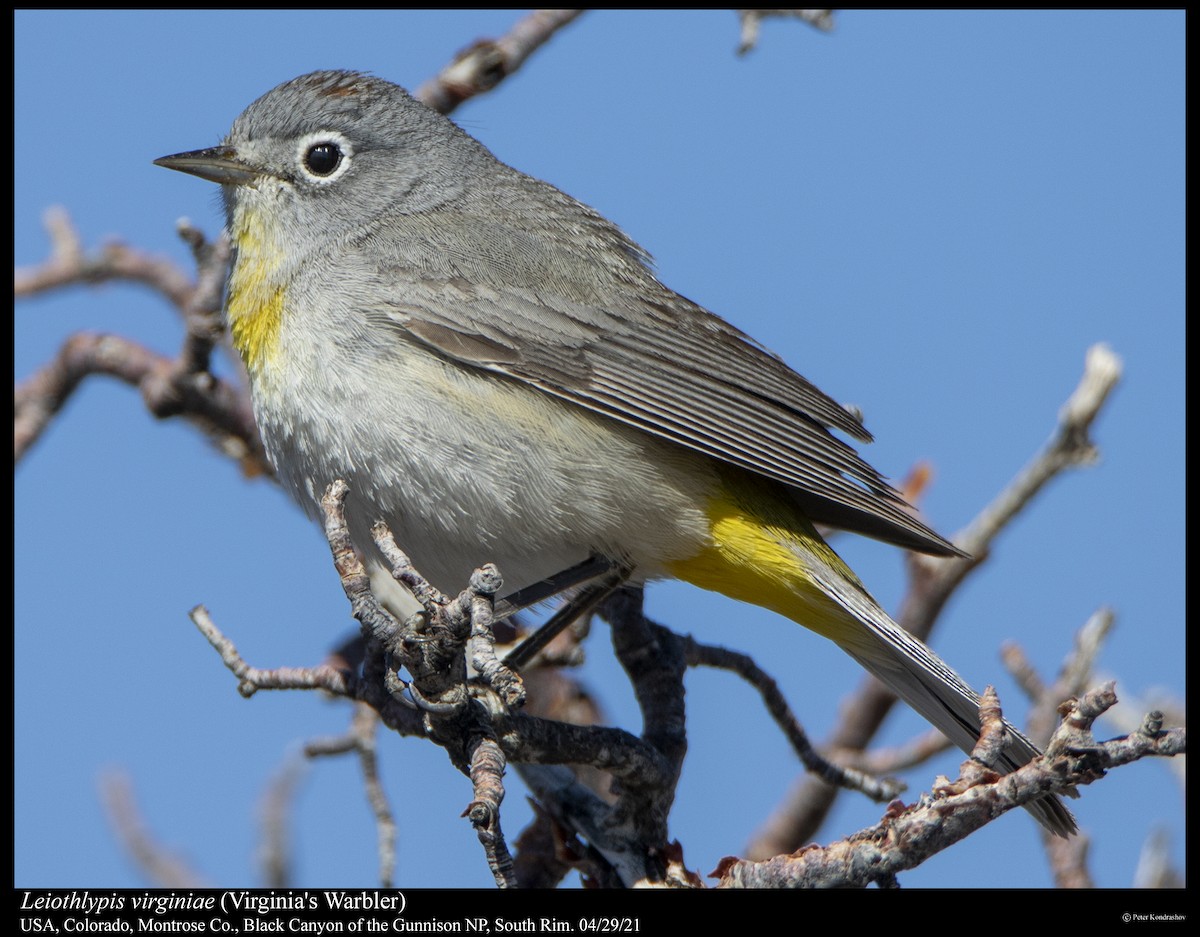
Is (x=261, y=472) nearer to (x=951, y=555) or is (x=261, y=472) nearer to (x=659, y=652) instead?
(x=659, y=652)

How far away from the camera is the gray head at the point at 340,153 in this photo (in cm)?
477

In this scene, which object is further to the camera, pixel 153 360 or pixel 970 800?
pixel 153 360

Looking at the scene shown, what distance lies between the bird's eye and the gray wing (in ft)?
2.53

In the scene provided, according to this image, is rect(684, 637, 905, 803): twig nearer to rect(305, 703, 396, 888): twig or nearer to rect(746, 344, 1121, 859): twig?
rect(746, 344, 1121, 859): twig

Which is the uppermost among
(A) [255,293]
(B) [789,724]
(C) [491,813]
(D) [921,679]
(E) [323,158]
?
(E) [323,158]

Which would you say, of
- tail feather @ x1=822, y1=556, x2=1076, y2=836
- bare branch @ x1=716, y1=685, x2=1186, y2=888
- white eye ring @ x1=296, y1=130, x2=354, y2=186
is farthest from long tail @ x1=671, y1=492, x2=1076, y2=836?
white eye ring @ x1=296, y1=130, x2=354, y2=186

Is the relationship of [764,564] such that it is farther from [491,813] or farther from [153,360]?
[153,360]

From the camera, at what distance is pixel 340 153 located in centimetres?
494

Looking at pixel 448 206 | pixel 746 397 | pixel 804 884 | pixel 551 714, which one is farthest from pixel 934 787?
pixel 448 206

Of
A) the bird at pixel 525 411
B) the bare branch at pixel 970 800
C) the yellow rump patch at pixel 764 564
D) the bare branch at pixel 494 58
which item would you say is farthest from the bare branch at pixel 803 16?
the bare branch at pixel 970 800

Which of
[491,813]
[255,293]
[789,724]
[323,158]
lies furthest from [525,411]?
[491,813]

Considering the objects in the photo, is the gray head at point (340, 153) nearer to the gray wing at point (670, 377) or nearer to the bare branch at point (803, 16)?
the gray wing at point (670, 377)

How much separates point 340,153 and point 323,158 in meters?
0.08
